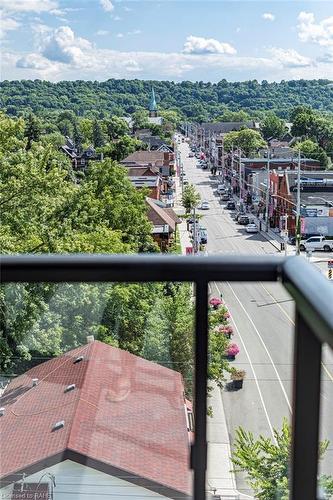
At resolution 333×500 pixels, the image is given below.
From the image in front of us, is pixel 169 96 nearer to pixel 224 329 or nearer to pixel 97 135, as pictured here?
pixel 97 135

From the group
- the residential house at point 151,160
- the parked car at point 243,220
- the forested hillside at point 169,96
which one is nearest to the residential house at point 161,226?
the parked car at point 243,220

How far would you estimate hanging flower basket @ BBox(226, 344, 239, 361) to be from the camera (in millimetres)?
911

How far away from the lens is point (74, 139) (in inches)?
1964

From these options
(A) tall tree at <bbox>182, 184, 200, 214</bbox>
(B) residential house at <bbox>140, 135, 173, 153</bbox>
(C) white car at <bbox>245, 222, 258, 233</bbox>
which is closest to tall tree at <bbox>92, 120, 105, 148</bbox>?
(B) residential house at <bbox>140, 135, 173, 153</bbox>

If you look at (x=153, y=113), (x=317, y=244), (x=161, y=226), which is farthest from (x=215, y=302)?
(x=153, y=113)

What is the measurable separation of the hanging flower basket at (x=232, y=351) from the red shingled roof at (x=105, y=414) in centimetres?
10

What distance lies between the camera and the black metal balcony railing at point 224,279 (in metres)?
0.71

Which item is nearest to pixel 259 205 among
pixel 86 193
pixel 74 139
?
pixel 86 193

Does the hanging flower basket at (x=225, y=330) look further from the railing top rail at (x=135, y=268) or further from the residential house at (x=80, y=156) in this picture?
the residential house at (x=80, y=156)

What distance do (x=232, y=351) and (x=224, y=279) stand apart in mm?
148

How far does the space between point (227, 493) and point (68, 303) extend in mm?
366

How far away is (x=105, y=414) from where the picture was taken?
0.98m

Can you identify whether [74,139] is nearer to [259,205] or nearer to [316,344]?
[259,205]

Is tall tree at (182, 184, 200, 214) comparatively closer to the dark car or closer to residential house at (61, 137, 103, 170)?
the dark car
